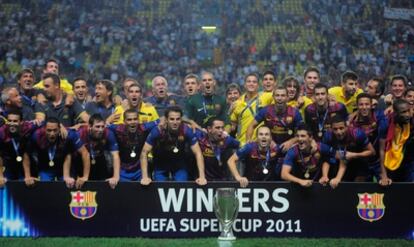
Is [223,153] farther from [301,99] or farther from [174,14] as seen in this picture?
[174,14]

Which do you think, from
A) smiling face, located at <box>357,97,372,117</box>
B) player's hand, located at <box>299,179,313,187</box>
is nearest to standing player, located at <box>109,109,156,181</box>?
player's hand, located at <box>299,179,313,187</box>

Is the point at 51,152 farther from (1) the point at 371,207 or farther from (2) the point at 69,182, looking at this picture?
(1) the point at 371,207

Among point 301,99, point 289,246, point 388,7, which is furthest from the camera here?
point 388,7

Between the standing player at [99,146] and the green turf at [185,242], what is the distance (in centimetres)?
95

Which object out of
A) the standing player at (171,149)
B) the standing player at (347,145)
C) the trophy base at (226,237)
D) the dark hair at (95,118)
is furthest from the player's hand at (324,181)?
the dark hair at (95,118)

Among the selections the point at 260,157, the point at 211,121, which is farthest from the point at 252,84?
the point at 260,157

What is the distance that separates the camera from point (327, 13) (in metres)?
34.3

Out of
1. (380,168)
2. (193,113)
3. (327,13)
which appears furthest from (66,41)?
(380,168)

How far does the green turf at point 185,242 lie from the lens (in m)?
8.80

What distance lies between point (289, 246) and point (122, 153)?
264 centimetres

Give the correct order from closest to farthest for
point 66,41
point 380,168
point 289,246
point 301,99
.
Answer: point 289,246
point 380,168
point 301,99
point 66,41

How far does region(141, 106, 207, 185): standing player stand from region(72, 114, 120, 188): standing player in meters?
0.41

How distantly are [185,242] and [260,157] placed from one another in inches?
62.3

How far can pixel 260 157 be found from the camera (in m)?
9.84
